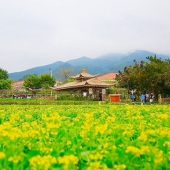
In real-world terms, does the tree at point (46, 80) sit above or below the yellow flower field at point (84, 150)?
above

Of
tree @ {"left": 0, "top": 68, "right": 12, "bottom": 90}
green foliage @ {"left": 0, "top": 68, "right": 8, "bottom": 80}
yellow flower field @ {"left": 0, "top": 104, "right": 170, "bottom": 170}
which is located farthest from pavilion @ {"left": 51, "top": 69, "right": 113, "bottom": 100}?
yellow flower field @ {"left": 0, "top": 104, "right": 170, "bottom": 170}

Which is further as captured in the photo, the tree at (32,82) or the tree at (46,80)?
the tree at (46,80)

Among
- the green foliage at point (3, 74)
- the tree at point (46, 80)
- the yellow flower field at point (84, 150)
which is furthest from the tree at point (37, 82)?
the yellow flower field at point (84, 150)

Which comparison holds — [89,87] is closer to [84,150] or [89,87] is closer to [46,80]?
[46,80]

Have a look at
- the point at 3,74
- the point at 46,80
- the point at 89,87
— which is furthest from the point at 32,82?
the point at 89,87

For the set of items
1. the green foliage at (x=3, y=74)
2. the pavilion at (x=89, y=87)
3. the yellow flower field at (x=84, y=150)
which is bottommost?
the yellow flower field at (x=84, y=150)

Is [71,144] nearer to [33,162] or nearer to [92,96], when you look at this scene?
[33,162]

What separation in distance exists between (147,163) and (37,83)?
59.8m

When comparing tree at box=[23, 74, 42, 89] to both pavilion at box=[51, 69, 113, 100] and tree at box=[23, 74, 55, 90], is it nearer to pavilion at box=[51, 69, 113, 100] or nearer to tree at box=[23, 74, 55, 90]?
tree at box=[23, 74, 55, 90]

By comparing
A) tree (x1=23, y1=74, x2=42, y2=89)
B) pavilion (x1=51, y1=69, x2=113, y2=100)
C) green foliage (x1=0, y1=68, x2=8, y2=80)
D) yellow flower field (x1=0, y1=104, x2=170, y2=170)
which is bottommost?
yellow flower field (x1=0, y1=104, x2=170, y2=170)

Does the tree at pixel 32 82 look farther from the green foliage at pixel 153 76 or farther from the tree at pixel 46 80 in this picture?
the green foliage at pixel 153 76

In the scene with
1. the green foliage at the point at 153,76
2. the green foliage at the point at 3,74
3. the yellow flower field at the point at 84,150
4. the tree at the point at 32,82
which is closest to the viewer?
the yellow flower field at the point at 84,150

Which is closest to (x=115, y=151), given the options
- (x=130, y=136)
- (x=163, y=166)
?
(x=163, y=166)

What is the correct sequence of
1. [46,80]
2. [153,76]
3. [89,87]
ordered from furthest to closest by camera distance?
1. [46,80]
2. [89,87]
3. [153,76]
